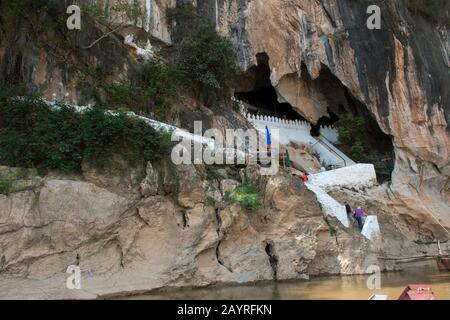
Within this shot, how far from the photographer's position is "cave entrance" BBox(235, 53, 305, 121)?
77.0ft

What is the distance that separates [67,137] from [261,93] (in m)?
16.7

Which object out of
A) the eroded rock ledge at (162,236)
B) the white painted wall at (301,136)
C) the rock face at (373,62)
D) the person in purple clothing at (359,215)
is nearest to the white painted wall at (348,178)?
the person in purple clothing at (359,215)

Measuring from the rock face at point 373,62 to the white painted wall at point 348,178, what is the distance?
2.10m

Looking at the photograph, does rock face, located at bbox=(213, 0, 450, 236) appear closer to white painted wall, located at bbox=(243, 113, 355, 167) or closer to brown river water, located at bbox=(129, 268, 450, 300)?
white painted wall, located at bbox=(243, 113, 355, 167)

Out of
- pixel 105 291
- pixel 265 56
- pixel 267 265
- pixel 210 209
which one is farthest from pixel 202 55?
pixel 105 291

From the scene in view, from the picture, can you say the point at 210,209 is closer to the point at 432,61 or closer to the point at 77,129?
the point at 77,129

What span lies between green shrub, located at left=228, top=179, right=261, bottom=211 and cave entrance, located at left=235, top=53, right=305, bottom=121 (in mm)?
10557

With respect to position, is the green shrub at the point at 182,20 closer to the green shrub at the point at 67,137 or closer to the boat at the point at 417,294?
the green shrub at the point at 67,137

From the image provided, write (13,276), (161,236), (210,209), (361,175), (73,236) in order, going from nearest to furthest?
(13,276) < (73,236) < (161,236) < (210,209) < (361,175)

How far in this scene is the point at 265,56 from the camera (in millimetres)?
21719

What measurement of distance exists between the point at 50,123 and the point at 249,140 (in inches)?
344

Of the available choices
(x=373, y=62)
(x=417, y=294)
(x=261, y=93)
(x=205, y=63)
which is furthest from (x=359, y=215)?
(x=261, y=93)

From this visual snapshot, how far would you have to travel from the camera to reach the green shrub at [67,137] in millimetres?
10773

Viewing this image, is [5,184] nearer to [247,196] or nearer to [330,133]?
[247,196]
